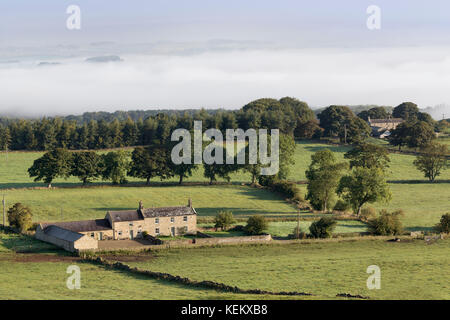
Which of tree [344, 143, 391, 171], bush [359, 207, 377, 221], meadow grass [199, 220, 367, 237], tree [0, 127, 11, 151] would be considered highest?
tree [0, 127, 11, 151]

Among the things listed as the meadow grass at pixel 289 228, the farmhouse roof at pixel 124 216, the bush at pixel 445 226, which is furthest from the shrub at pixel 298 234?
the farmhouse roof at pixel 124 216

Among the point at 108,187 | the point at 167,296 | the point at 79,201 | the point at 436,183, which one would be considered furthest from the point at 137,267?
the point at 436,183

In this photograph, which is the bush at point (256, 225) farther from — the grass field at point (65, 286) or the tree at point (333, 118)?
the tree at point (333, 118)

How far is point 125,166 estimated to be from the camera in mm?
117125

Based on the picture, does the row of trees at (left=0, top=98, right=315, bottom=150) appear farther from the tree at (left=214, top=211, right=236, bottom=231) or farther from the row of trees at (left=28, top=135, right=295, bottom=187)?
the tree at (left=214, top=211, right=236, bottom=231)

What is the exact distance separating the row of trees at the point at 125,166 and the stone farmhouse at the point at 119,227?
36.6 metres

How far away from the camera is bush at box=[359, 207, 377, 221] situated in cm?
9362

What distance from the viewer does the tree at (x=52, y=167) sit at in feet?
369

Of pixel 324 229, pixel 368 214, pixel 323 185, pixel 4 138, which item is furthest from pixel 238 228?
pixel 4 138

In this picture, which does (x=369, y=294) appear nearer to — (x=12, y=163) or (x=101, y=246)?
(x=101, y=246)

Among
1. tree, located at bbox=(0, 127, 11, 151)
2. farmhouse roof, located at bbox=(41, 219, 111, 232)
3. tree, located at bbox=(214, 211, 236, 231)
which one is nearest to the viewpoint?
farmhouse roof, located at bbox=(41, 219, 111, 232)

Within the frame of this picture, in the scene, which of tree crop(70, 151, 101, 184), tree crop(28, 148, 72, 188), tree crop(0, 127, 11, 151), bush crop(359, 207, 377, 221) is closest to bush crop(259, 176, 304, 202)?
bush crop(359, 207, 377, 221)
